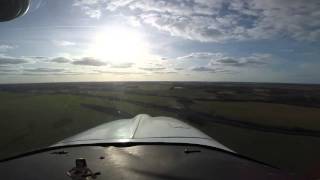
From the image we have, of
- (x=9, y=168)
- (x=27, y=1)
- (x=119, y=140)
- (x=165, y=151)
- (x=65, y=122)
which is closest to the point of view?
(x=27, y=1)

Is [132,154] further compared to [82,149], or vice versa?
[82,149]

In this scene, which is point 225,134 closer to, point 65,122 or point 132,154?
point 65,122

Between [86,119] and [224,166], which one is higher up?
[224,166]

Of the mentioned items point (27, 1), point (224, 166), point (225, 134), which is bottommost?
point (225, 134)

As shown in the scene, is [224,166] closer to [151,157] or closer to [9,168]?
[151,157]

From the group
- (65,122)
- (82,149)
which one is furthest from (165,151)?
(65,122)

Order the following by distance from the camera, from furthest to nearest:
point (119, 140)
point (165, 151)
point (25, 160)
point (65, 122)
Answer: point (65, 122) < point (119, 140) < point (165, 151) < point (25, 160)

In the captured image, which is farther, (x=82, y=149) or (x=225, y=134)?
(x=225, y=134)

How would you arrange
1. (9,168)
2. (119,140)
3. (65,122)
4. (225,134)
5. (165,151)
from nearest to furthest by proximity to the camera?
(9,168), (165,151), (119,140), (225,134), (65,122)

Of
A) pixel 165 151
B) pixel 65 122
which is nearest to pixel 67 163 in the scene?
pixel 165 151
